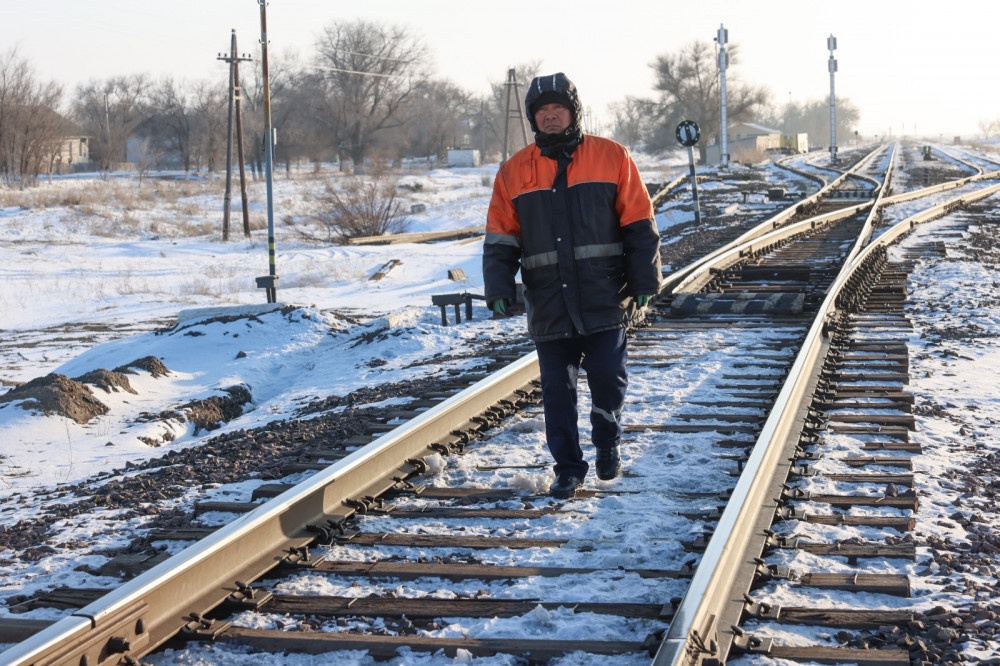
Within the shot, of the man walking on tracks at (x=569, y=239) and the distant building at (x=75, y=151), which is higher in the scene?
the distant building at (x=75, y=151)

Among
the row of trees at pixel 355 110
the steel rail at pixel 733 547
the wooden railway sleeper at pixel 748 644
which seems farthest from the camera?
the row of trees at pixel 355 110

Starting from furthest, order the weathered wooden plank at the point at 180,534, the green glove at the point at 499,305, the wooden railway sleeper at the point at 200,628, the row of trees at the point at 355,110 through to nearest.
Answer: the row of trees at the point at 355,110 → the green glove at the point at 499,305 → the weathered wooden plank at the point at 180,534 → the wooden railway sleeper at the point at 200,628

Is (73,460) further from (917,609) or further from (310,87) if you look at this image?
(310,87)

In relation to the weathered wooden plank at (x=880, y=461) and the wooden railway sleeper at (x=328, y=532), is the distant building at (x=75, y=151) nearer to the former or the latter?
the wooden railway sleeper at (x=328, y=532)

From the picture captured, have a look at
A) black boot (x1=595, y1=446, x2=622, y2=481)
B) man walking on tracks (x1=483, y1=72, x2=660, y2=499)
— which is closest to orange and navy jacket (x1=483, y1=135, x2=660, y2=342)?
man walking on tracks (x1=483, y1=72, x2=660, y2=499)

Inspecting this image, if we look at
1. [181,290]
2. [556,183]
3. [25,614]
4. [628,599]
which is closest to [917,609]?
[628,599]

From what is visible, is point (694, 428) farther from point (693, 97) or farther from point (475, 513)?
point (693, 97)

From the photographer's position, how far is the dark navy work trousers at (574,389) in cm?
510

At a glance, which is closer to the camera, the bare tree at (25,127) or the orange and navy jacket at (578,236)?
the orange and navy jacket at (578,236)

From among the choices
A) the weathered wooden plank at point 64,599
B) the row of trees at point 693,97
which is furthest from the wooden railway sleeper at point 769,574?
the row of trees at point 693,97

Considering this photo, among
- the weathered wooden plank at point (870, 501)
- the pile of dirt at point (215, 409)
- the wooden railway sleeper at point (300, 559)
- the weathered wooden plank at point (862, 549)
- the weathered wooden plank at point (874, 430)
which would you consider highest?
the weathered wooden plank at point (874, 430)

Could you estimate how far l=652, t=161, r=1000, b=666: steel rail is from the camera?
3199 mm

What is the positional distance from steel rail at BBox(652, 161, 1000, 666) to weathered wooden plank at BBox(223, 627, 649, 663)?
0.21m

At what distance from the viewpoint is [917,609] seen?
3.65m
